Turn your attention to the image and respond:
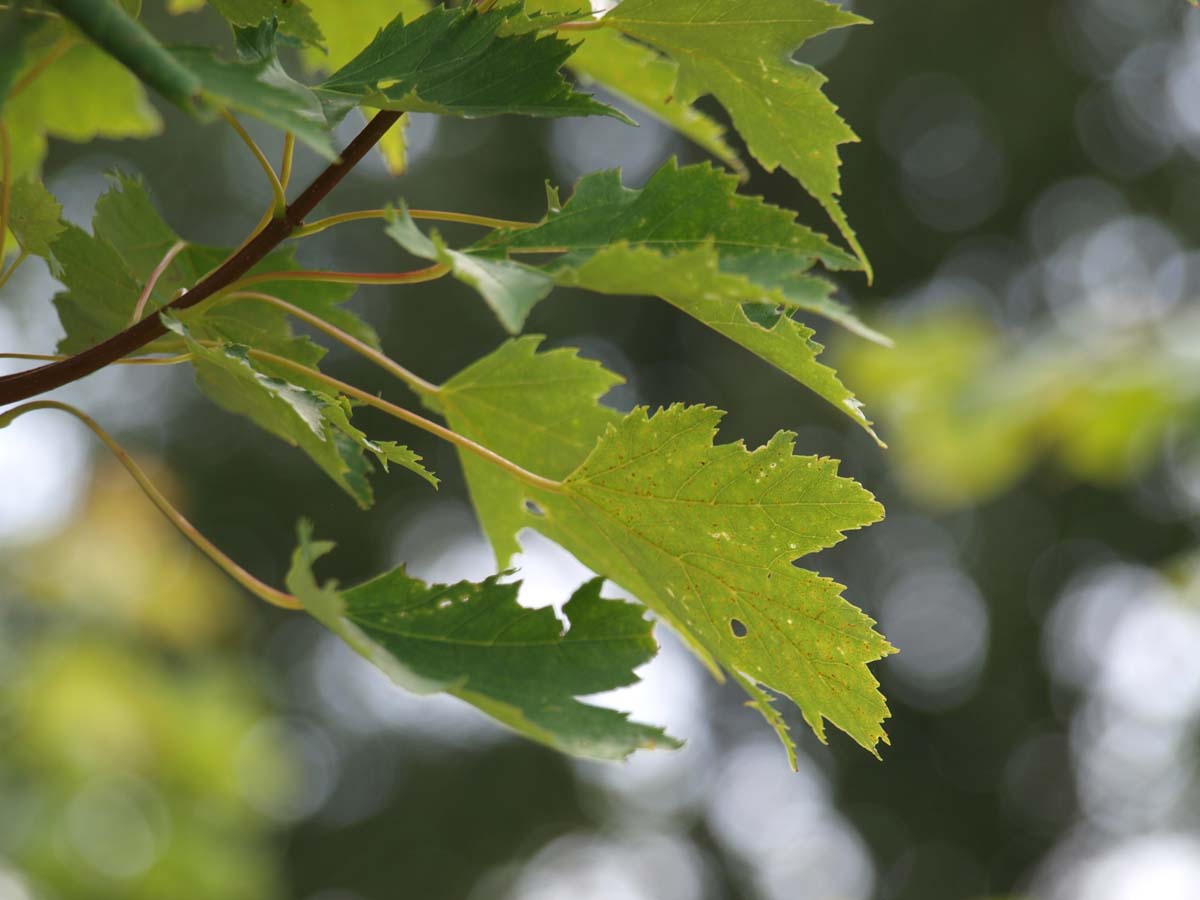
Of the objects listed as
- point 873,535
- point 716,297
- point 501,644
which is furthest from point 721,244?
point 873,535

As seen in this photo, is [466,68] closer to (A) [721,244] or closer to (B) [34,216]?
(A) [721,244]

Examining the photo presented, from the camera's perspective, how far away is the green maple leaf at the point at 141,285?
1.98 feet

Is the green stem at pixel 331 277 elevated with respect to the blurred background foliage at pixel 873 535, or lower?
elevated

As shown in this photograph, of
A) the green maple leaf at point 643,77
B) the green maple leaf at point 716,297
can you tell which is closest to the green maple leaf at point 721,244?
the green maple leaf at point 716,297

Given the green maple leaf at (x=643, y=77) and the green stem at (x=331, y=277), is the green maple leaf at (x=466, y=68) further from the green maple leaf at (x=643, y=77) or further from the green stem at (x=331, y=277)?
the green maple leaf at (x=643, y=77)

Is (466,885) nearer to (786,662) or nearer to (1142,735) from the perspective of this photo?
(1142,735)

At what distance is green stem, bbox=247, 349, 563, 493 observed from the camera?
1.81 feet

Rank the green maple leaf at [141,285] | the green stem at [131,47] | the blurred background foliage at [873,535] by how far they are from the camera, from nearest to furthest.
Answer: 1. the green stem at [131,47]
2. the green maple leaf at [141,285]
3. the blurred background foliage at [873,535]

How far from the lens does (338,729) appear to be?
8.18 m

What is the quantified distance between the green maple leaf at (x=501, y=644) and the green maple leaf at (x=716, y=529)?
0.26 feet

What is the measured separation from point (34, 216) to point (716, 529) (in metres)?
0.35

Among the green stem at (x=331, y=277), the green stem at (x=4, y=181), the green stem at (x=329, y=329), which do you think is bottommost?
the green stem at (x=329, y=329)

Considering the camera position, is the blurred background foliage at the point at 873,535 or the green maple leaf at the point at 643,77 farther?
the blurred background foliage at the point at 873,535

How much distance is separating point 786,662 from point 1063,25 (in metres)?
8.89
